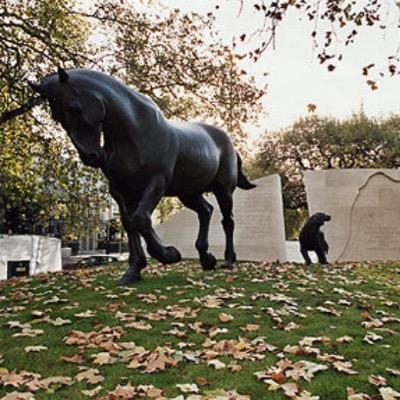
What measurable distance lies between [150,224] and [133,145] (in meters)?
1.10

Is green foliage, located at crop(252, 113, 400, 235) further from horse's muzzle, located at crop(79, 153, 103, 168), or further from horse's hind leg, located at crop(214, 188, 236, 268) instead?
Result: horse's muzzle, located at crop(79, 153, 103, 168)

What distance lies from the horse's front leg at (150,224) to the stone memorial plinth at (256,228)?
29.7ft

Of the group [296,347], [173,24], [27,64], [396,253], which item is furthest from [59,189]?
[296,347]

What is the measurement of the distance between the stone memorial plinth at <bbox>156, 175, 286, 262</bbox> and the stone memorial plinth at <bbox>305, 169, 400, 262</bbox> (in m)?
2.34

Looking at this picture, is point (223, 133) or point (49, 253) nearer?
point (223, 133)

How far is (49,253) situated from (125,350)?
59.9ft

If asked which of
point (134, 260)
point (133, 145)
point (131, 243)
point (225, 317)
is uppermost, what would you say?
point (133, 145)

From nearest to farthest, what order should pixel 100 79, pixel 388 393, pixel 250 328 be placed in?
pixel 388 393 → pixel 250 328 → pixel 100 79

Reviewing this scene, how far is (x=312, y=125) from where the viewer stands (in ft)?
112

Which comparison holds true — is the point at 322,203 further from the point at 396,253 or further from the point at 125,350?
the point at 125,350

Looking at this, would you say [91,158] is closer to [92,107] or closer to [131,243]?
[92,107]

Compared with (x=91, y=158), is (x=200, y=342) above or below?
below

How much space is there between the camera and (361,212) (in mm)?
17312

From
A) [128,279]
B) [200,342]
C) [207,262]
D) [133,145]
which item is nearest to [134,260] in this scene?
[128,279]
